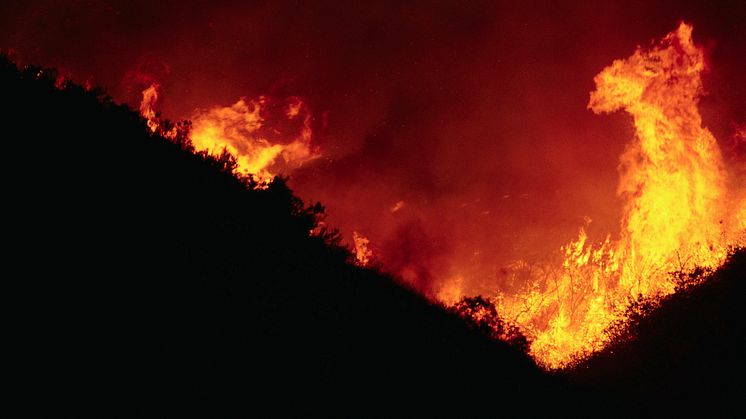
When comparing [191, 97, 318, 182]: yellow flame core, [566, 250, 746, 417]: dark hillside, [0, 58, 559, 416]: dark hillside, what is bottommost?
[0, 58, 559, 416]: dark hillside

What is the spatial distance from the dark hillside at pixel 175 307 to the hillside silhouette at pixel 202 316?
0.8 inches

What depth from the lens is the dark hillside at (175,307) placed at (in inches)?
149

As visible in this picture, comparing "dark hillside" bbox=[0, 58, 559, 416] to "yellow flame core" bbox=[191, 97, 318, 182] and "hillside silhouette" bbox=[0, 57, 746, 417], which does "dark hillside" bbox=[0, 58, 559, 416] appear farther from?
"yellow flame core" bbox=[191, 97, 318, 182]

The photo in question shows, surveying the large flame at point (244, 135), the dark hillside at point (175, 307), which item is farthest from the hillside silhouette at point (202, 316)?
the large flame at point (244, 135)

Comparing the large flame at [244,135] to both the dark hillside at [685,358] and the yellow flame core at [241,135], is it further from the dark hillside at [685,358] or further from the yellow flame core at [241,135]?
the dark hillside at [685,358]

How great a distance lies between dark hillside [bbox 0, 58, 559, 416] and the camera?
378 centimetres

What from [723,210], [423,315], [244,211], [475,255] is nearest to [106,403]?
[244,211]

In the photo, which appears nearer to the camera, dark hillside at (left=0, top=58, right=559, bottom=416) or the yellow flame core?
dark hillside at (left=0, top=58, right=559, bottom=416)

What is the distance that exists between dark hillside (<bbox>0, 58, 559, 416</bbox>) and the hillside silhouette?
0.02 meters

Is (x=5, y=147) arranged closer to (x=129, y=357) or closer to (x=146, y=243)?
(x=146, y=243)

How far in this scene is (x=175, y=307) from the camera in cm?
472

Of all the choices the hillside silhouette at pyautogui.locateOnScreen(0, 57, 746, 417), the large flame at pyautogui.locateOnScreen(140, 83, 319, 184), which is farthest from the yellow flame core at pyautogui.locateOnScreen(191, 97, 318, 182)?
the hillside silhouette at pyautogui.locateOnScreen(0, 57, 746, 417)

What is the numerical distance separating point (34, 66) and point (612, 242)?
33686 mm

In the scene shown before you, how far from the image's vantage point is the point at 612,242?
98.8 ft
